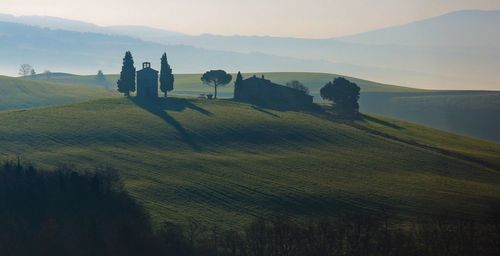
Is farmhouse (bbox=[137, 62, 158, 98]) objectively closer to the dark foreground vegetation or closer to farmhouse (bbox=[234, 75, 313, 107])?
farmhouse (bbox=[234, 75, 313, 107])

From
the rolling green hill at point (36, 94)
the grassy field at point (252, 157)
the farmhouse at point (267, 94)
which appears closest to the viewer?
the grassy field at point (252, 157)

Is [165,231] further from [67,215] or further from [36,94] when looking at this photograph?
[36,94]

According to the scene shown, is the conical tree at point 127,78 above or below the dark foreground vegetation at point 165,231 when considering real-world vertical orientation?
above

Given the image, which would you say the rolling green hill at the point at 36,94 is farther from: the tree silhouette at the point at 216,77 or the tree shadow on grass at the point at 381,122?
the tree shadow on grass at the point at 381,122

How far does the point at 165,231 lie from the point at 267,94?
255ft

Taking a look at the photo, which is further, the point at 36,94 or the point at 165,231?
the point at 36,94

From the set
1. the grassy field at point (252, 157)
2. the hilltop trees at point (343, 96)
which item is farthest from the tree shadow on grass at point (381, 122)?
the hilltop trees at point (343, 96)

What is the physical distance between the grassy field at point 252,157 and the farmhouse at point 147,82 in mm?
5124

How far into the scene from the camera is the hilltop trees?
127m

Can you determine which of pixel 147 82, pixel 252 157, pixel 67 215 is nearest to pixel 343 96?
pixel 147 82

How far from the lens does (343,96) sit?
129750mm

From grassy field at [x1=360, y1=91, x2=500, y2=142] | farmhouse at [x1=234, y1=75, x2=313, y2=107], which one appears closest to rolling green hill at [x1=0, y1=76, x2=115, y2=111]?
farmhouse at [x1=234, y1=75, x2=313, y2=107]

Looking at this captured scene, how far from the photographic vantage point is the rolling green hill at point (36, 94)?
491 feet

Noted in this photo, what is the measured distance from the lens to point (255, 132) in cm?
9606
